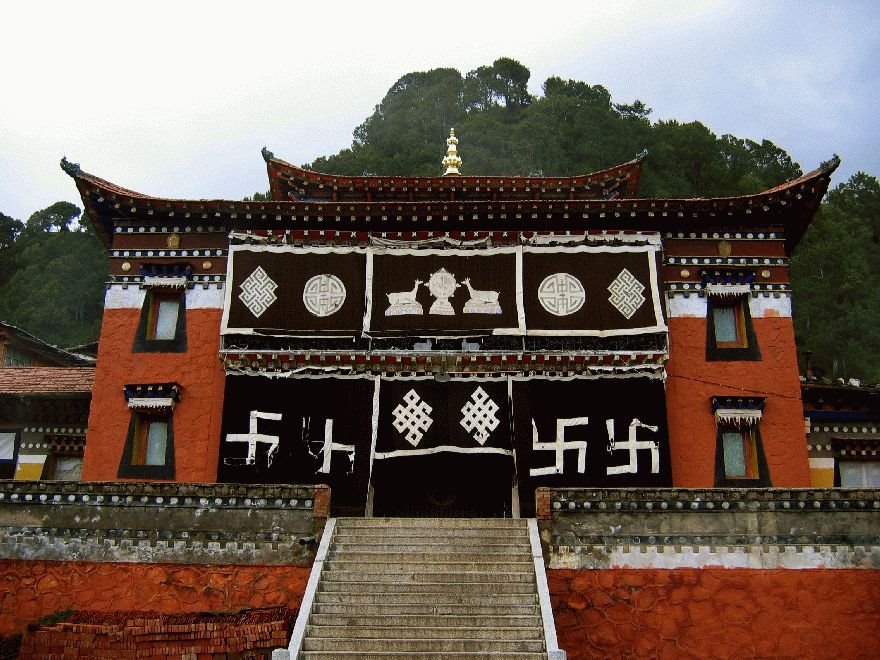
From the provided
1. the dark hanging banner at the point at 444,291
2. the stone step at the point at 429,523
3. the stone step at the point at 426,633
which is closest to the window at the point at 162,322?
the dark hanging banner at the point at 444,291

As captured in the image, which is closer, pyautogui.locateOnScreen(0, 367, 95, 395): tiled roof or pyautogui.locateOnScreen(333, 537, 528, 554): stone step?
pyautogui.locateOnScreen(333, 537, 528, 554): stone step

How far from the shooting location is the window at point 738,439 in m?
19.4

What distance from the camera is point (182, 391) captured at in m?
20.2

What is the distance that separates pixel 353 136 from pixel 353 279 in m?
46.5

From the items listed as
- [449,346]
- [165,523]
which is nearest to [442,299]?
[449,346]

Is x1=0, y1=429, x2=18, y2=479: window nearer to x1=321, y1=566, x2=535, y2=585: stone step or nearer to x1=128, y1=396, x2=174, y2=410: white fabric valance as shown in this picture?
x1=128, y1=396, x2=174, y2=410: white fabric valance

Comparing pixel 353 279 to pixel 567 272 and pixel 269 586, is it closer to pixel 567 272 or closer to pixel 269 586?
pixel 567 272

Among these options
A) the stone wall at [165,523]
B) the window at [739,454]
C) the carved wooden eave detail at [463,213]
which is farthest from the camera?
the carved wooden eave detail at [463,213]

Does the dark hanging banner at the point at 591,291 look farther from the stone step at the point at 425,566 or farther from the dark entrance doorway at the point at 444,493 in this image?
the stone step at the point at 425,566

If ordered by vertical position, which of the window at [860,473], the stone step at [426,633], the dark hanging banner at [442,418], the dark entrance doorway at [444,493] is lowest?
the stone step at [426,633]

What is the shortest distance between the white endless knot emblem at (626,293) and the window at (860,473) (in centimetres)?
716

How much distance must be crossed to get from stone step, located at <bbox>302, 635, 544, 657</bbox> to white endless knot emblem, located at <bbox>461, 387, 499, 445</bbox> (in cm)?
710

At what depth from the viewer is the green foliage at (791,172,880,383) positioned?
37.2m

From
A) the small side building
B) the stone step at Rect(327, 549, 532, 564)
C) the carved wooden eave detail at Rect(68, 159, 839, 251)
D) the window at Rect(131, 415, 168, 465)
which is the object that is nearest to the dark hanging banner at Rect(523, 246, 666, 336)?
the carved wooden eave detail at Rect(68, 159, 839, 251)
